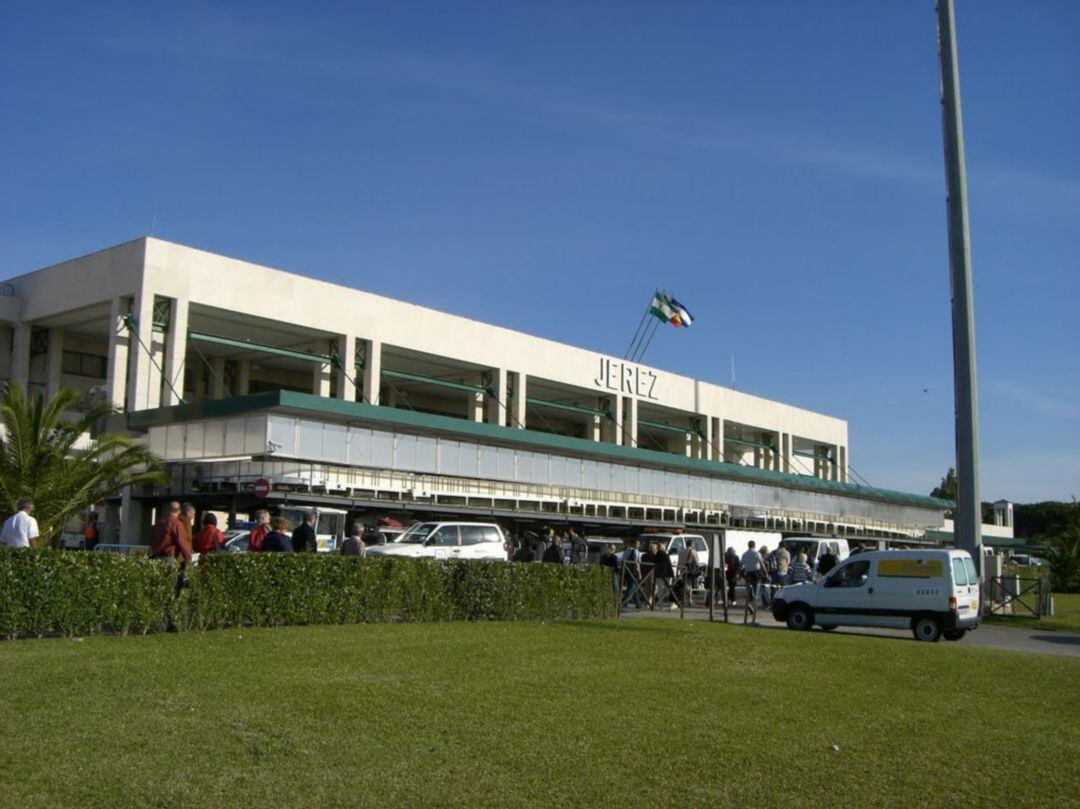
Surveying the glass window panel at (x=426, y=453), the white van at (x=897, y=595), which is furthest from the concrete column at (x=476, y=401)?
the white van at (x=897, y=595)

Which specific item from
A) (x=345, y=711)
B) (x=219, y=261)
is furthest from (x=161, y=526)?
(x=219, y=261)

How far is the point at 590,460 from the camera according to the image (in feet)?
152

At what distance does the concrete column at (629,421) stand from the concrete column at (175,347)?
25.5m

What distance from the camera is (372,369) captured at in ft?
141

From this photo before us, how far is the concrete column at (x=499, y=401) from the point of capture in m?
48.5

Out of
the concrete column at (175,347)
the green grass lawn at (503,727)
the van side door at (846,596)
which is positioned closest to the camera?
the green grass lawn at (503,727)

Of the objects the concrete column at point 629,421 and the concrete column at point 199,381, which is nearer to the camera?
the concrete column at point 199,381

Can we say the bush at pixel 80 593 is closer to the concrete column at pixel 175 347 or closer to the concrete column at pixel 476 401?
the concrete column at pixel 175 347

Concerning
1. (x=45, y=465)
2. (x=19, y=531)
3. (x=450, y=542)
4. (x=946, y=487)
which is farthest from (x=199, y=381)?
(x=946, y=487)

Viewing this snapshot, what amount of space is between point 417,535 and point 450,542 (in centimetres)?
84

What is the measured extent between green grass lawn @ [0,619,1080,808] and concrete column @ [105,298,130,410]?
25356 mm

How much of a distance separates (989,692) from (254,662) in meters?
7.95

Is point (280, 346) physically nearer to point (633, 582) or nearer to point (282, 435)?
point (282, 435)

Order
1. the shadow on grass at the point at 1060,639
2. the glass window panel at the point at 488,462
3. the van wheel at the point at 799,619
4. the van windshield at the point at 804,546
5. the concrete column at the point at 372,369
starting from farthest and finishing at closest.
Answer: the concrete column at the point at 372,369, the glass window panel at the point at 488,462, the van windshield at the point at 804,546, the van wheel at the point at 799,619, the shadow on grass at the point at 1060,639
